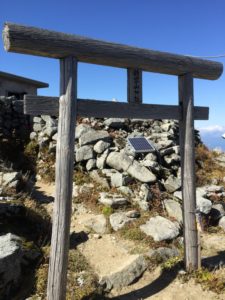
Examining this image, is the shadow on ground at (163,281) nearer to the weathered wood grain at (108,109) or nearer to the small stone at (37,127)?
the weathered wood grain at (108,109)

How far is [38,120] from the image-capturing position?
17.6 meters

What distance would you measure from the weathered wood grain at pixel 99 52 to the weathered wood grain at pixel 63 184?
1.05 feet

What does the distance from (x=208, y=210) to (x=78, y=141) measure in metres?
6.63

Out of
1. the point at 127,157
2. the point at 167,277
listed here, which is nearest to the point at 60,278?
the point at 167,277

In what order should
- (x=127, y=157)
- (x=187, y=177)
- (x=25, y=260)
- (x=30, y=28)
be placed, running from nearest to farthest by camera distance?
(x=30, y=28), (x=25, y=260), (x=187, y=177), (x=127, y=157)

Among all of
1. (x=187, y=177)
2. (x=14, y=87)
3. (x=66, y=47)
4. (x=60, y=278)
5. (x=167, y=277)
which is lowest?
(x=167, y=277)

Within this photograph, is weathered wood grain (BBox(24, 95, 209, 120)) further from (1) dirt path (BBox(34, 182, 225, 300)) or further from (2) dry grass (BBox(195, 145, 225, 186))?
(2) dry grass (BBox(195, 145, 225, 186))

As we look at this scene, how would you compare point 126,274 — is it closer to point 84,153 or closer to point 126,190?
point 126,190

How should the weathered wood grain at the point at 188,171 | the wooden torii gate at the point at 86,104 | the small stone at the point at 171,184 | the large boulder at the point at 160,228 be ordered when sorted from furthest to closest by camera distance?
1. the small stone at the point at 171,184
2. the large boulder at the point at 160,228
3. the weathered wood grain at the point at 188,171
4. the wooden torii gate at the point at 86,104

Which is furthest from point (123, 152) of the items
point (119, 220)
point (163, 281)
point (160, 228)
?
point (163, 281)

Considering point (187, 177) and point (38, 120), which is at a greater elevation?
point (38, 120)

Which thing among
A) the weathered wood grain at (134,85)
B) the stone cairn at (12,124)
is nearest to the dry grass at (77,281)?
the weathered wood grain at (134,85)

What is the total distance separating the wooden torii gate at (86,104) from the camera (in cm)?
592

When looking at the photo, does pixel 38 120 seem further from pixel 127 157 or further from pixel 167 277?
pixel 167 277
